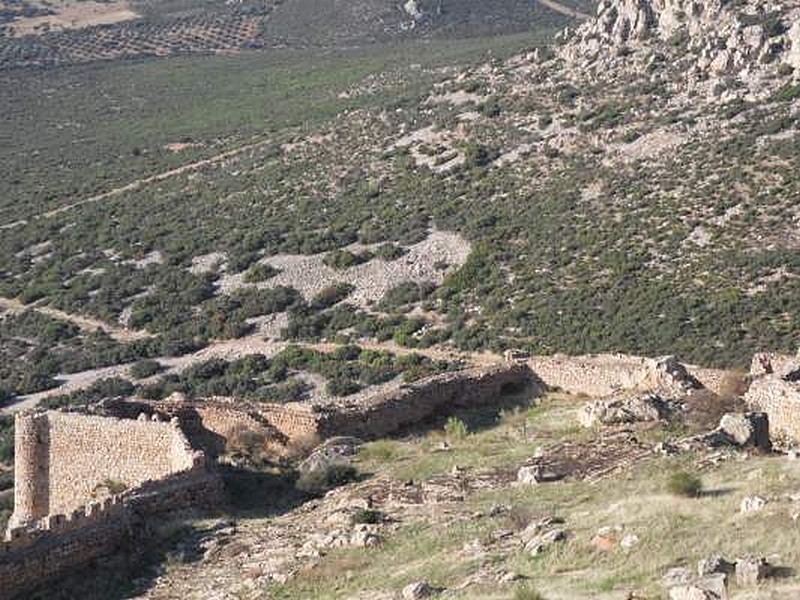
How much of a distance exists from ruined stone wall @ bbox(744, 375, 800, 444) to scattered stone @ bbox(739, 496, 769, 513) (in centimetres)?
446

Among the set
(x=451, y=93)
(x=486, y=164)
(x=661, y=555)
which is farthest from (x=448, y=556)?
(x=451, y=93)

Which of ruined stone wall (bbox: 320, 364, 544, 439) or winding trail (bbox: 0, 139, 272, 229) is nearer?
ruined stone wall (bbox: 320, 364, 544, 439)

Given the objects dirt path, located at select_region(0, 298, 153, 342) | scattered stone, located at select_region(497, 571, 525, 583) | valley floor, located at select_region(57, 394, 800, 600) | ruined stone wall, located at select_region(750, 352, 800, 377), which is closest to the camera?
valley floor, located at select_region(57, 394, 800, 600)

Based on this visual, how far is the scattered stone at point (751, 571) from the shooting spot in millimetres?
9008

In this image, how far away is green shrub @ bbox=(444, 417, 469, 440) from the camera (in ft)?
57.6

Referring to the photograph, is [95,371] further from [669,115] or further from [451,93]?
[451,93]

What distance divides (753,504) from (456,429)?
710 cm

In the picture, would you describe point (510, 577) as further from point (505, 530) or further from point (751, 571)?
point (751, 571)

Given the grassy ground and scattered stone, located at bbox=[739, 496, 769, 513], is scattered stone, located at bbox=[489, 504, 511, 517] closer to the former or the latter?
the grassy ground

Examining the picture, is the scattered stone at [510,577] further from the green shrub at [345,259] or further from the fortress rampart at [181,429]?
the green shrub at [345,259]

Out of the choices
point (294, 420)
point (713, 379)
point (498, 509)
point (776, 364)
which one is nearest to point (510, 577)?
point (498, 509)

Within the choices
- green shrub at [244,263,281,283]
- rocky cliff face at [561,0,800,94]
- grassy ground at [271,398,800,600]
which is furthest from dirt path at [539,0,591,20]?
grassy ground at [271,398,800,600]

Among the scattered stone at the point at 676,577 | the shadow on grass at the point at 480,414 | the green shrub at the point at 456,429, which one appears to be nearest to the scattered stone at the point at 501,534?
the scattered stone at the point at 676,577

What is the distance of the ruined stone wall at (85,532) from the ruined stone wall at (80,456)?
1.04m
